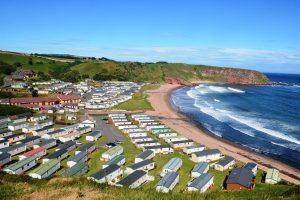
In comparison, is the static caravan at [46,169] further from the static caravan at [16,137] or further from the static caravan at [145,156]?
the static caravan at [16,137]

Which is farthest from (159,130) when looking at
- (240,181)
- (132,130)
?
(240,181)

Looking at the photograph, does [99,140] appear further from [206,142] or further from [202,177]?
[202,177]

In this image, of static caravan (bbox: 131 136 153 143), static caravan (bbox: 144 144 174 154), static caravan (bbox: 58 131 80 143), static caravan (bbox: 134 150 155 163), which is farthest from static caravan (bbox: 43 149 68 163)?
static caravan (bbox: 131 136 153 143)

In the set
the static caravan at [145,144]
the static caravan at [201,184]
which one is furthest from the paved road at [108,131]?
the static caravan at [201,184]

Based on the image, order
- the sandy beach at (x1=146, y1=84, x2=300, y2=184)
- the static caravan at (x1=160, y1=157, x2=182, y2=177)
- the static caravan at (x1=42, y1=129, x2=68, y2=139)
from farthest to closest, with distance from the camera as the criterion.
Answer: the static caravan at (x1=42, y1=129, x2=68, y2=139) → the sandy beach at (x1=146, y1=84, x2=300, y2=184) → the static caravan at (x1=160, y1=157, x2=182, y2=177)

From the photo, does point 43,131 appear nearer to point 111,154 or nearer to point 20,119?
point 20,119

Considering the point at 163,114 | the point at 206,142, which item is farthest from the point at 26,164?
the point at 163,114

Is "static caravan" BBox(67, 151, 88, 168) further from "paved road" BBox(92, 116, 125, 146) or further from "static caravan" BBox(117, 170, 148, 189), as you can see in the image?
"static caravan" BBox(117, 170, 148, 189)
